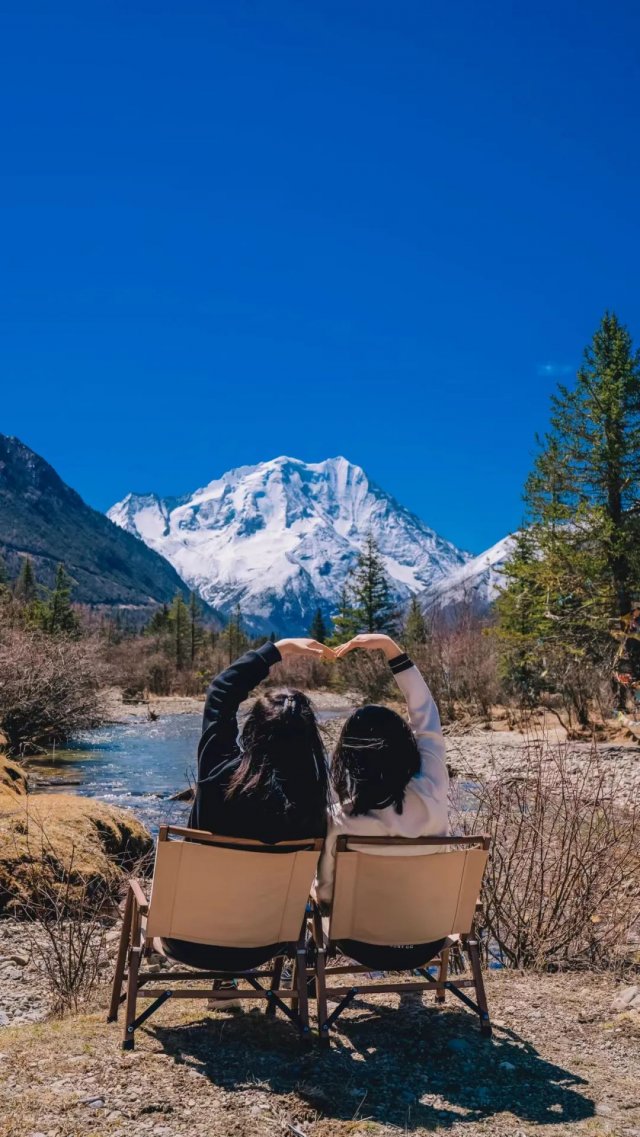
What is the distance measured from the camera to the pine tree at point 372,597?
50625 mm

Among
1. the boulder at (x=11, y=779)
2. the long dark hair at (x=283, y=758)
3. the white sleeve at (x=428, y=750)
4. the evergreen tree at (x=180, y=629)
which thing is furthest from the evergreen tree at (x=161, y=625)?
the long dark hair at (x=283, y=758)

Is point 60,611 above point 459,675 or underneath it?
above

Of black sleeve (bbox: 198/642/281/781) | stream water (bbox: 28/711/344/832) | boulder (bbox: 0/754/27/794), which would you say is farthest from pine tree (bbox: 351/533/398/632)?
black sleeve (bbox: 198/642/281/781)

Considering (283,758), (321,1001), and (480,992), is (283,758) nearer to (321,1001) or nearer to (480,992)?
(321,1001)

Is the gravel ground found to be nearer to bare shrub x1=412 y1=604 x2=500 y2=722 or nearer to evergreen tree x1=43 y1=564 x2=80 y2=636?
bare shrub x1=412 y1=604 x2=500 y2=722

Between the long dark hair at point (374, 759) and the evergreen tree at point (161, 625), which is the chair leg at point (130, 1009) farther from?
the evergreen tree at point (161, 625)

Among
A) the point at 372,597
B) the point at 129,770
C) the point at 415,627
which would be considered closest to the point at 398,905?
the point at 129,770

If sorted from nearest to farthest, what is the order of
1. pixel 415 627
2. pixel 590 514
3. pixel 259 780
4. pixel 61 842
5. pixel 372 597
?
pixel 259 780 < pixel 61 842 < pixel 590 514 < pixel 372 597 < pixel 415 627

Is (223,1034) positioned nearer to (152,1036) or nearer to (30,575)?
(152,1036)

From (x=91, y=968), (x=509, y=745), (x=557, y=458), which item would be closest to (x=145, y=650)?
(x=557, y=458)

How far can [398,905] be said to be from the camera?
3754 mm

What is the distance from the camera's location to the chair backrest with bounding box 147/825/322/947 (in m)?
3.41

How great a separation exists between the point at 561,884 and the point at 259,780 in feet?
8.88

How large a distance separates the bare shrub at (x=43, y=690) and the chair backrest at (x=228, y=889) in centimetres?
1456
